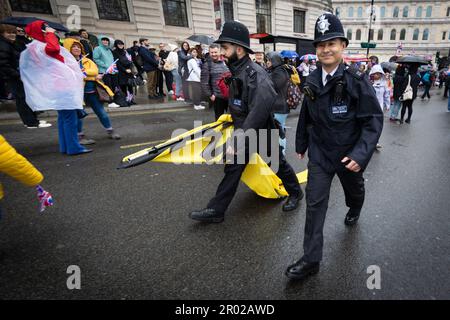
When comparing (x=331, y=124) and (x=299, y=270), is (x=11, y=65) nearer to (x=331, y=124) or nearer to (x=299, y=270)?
(x=331, y=124)

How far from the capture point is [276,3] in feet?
81.6

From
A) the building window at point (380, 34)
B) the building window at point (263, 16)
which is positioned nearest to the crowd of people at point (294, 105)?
the building window at point (263, 16)

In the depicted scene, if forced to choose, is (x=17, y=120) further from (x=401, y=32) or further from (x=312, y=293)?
(x=401, y=32)

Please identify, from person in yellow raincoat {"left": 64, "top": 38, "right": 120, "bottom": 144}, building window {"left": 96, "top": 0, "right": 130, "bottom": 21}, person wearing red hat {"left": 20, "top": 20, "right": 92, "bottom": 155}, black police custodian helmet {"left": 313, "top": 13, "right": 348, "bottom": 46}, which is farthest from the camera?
building window {"left": 96, "top": 0, "right": 130, "bottom": 21}

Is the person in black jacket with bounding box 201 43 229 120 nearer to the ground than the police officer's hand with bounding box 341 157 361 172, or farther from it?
farther from it

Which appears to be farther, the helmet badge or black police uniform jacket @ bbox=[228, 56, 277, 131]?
black police uniform jacket @ bbox=[228, 56, 277, 131]

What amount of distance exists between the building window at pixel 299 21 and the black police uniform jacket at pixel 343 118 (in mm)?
30204

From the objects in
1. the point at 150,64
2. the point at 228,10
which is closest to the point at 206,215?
the point at 150,64

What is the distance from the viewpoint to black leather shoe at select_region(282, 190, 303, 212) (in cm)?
303

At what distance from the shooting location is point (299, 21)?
28.3 m

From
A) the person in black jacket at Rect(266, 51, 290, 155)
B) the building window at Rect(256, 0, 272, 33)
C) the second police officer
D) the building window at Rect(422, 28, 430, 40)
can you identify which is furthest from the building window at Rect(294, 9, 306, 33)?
the building window at Rect(422, 28, 430, 40)

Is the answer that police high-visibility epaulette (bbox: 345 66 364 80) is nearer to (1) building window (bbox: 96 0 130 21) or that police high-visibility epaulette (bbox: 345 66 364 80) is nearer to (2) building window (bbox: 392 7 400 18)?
(1) building window (bbox: 96 0 130 21)

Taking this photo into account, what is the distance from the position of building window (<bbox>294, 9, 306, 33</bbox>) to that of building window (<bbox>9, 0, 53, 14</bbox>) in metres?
23.0

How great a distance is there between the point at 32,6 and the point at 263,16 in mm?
18839
